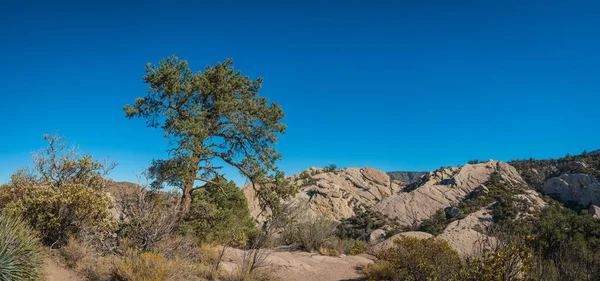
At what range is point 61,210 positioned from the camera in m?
8.76

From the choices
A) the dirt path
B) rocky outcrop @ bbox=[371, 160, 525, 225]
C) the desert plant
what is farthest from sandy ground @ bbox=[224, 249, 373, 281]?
rocky outcrop @ bbox=[371, 160, 525, 225]

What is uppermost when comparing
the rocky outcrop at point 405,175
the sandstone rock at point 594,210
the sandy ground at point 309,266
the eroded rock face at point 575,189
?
the rocky outcrop at point 405,175

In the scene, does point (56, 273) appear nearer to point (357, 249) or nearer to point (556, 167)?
point (357, 249)

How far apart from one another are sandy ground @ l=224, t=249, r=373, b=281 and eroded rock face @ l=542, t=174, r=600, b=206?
4657cm

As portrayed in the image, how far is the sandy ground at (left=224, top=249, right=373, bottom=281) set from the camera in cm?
1112

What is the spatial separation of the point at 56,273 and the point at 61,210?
1.94 meters

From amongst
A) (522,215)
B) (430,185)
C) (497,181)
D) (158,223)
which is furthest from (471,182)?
(158,223)

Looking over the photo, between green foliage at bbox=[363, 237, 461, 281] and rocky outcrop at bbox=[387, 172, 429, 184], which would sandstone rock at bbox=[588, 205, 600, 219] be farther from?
rocky outcrop at bbox=[387, 172, 429, 184]

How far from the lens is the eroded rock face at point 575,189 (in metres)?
43.3

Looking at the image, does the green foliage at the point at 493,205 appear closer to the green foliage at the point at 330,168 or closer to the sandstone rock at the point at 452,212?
the sandstone rock at the point at 452,212

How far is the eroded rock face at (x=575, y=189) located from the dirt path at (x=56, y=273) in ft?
185

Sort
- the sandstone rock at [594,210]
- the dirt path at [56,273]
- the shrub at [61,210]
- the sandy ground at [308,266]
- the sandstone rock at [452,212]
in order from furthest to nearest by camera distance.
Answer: the sandstone rock at [452,212], the sandstone rock at [594,210], the sandy ground at [308,266], the shrub at [61,210], the dirt path at [56,273]

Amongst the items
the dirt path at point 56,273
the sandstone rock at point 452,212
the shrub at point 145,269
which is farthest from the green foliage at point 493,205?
the dirt path at point 56,273

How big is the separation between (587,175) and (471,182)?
15.7m
